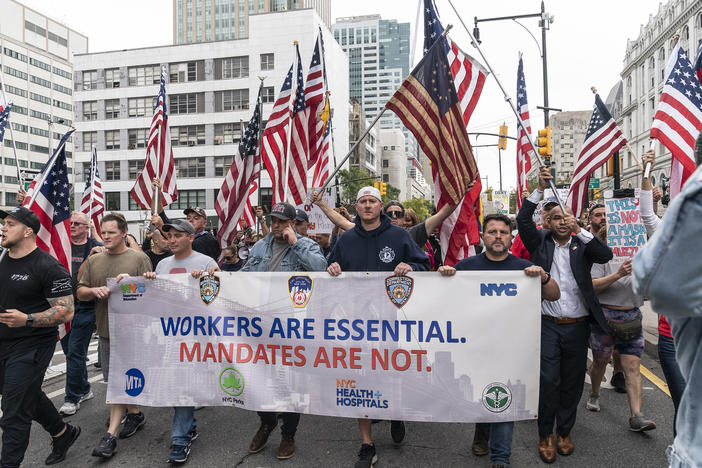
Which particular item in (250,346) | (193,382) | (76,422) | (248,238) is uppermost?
(248,238)

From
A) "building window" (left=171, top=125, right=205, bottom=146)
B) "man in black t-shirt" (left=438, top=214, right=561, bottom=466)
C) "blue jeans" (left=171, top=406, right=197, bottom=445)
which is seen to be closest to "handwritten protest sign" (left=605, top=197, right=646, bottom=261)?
"man in black t-shirt" (left=438, top=214, right=561, bottom=466)

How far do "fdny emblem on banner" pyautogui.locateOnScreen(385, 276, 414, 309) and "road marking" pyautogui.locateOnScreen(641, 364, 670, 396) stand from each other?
3.45 metres

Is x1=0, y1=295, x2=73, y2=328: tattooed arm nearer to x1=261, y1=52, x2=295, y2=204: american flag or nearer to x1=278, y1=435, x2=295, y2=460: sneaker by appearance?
x1=278, y1=435, x2=295, y2=460: sneaker

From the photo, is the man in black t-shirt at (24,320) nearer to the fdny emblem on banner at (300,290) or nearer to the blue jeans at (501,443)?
the fdny emblem on banner at (300,290)

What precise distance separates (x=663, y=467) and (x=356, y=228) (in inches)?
118

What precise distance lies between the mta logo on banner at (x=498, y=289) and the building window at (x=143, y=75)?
54.2 meters

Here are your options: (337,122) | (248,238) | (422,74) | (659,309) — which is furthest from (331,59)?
(659,309)

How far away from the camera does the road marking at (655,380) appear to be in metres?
5.51

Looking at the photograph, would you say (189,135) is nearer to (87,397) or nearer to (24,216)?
(87,397)

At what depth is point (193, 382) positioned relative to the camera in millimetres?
4320

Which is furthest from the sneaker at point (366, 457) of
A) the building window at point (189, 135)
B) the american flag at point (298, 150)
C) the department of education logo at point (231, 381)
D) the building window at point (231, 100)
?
the building window at point (189, 135)

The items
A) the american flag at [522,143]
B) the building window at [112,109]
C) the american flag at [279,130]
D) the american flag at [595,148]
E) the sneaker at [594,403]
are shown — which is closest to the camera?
the sneaker at [594,403]

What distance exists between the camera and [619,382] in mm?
5594

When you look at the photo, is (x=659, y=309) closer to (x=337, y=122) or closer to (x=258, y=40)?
(x=258, y=40)
